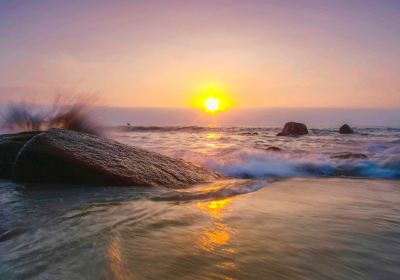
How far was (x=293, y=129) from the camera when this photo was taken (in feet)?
71.7

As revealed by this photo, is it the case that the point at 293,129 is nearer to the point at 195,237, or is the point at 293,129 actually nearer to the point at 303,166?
the point at 303,166

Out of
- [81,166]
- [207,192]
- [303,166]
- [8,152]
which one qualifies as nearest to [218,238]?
[207,192]

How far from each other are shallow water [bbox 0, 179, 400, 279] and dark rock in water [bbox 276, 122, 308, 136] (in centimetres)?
1814

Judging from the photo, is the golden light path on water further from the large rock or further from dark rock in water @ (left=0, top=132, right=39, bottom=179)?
dark rock in water @ (left=0, top=132, right=39, bottom=179)

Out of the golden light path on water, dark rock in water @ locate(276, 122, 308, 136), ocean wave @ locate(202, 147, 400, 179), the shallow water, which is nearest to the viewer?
the shallow water

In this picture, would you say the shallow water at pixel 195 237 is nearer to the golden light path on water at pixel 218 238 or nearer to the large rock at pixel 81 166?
the golden light path on water at pixel 218 238

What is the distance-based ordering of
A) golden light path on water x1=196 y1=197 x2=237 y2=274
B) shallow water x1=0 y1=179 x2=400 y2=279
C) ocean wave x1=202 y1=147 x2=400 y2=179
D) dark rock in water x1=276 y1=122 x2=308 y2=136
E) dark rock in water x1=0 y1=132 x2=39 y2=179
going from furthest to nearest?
dark rock in water x1=276 y1=122 x2=308 y2=136 → ocean wave x1=202 y1=147 x2=400 y2=179 → dark rock in water x1=0 y1=132 x2=39 y2=179 → golden light path on water x1=196 y1=197 x2=237 y2=274 → shallow water x1=0 y1=179 x2=400 y2=279

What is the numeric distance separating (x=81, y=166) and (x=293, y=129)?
18.9 meters

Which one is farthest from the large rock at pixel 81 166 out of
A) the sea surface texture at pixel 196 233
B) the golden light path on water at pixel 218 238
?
the golden light path on water at pixel 218 238

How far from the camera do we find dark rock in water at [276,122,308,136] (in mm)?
21422

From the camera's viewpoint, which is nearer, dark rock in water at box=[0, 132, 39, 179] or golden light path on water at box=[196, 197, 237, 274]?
golden light path on water at box=[196, 197, 237, 274]

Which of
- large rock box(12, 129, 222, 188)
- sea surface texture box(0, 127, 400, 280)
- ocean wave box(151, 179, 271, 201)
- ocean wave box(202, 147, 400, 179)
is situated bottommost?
ocean wave box(202, 147, 400, 179)

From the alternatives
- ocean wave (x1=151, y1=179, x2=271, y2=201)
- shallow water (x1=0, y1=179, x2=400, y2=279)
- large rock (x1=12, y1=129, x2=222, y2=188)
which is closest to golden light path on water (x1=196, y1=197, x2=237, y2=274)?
shallow water (x1=0, y1=179, x2=400, y2=279)

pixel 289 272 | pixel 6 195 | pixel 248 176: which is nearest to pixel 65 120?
pixel 248 176
